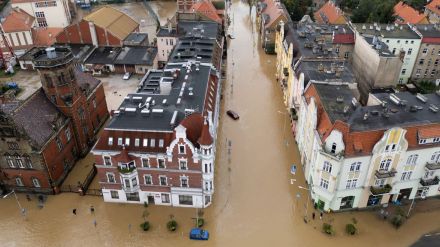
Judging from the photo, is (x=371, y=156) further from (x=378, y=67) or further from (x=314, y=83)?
(x=378, y=67)

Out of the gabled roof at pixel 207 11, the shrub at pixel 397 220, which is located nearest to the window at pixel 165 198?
the shrub at pixel 397 220

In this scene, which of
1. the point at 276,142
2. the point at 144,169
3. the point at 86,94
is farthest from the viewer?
the point at 276,142

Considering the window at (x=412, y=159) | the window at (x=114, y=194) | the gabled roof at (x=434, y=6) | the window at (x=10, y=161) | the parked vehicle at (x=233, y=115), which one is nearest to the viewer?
the window at (x=412, y=159)

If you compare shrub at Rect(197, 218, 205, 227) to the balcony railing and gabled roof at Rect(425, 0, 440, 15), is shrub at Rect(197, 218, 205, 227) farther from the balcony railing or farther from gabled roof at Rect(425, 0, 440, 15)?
gabled roof at Rect(425, 0, 440, 15)

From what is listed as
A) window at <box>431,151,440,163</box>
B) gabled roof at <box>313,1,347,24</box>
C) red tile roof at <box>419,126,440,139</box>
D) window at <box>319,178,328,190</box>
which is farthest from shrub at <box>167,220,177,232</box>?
gabled roof at <box>313,1,347,24</box>

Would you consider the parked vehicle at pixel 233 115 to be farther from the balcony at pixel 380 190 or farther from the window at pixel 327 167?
the balcony at pixel 380 190

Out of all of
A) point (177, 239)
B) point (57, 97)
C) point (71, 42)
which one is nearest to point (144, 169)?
point (177, 239)

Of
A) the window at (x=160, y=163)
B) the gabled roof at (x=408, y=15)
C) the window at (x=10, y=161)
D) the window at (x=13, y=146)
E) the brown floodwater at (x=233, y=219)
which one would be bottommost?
the brown floodwater at (x=233, y=219)
